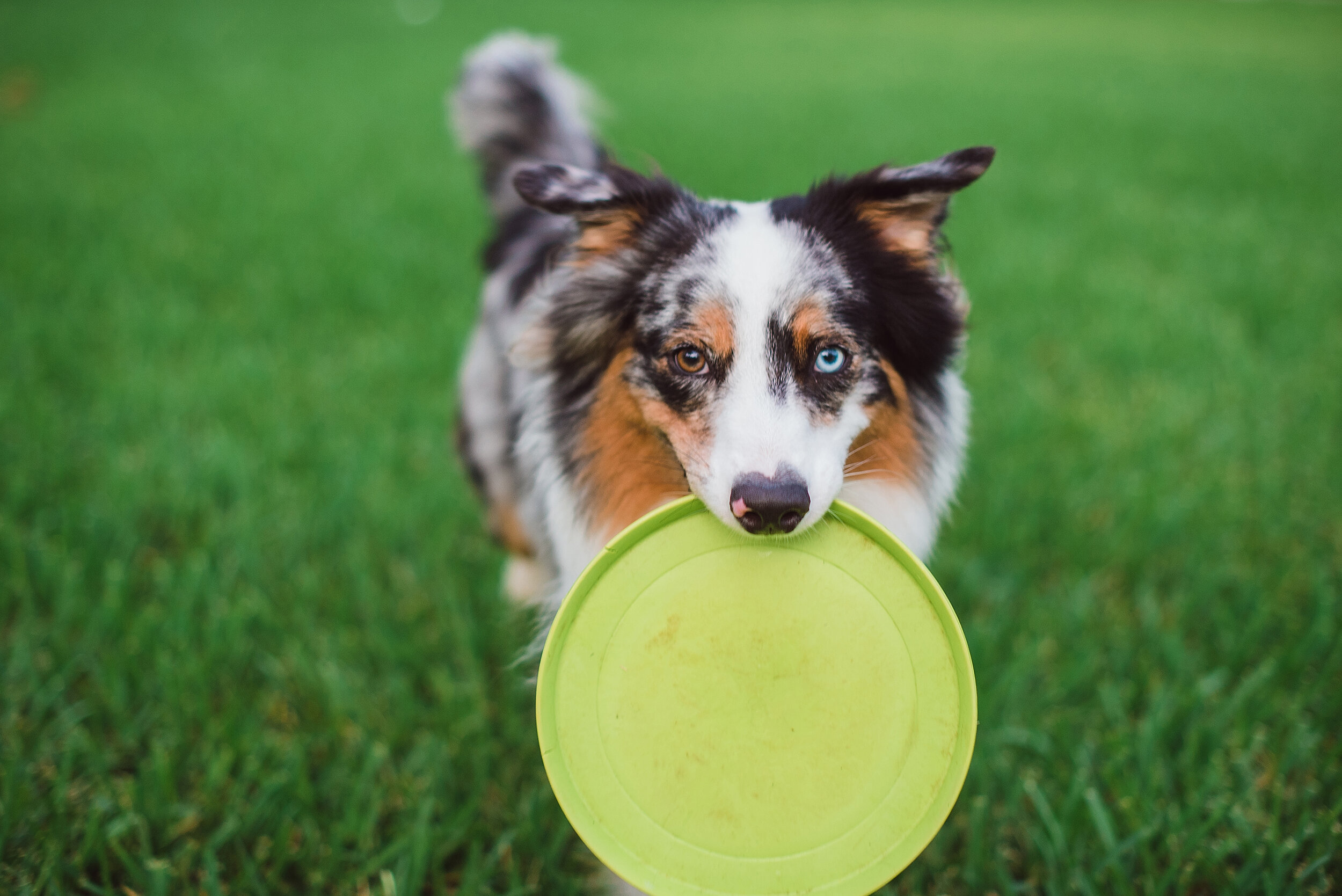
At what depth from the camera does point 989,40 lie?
742 inches

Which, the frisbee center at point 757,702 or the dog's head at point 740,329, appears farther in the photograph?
the dog's head at point 740,329

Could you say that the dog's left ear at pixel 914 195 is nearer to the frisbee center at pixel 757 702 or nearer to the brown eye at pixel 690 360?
the brown eye at pixel 690 360

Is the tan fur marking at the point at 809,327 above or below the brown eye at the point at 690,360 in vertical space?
above

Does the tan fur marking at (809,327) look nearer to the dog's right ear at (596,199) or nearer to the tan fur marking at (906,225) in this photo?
the tan fur marking at (906,225)

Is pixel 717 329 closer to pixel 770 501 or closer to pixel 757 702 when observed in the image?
pixel 770 501

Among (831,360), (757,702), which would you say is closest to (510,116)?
(831,360)

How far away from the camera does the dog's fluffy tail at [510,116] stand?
3990 millimetres

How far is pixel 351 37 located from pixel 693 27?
793cm

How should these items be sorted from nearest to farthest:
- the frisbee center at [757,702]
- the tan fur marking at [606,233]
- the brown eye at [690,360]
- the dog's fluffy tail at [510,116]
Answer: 1. the frisbee center at [757,702]
2. the brown eye at [690,360]
3. the tan fur marking at [606,233]
4. the dog's fluffy tail at [510,116]

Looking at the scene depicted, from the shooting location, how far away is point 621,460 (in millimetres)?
2373

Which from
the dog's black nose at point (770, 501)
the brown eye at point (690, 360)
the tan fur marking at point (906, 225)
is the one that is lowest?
the dog's black nose at point (770, 501)

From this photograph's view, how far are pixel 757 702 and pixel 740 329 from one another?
35.2 inches

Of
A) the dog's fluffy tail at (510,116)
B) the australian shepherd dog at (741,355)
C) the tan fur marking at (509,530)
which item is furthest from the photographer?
the dog's fluffy tail at (510,116)

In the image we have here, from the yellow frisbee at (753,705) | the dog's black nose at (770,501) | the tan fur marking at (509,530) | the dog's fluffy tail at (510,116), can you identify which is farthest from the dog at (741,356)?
the dog's fluffy tail at (510,116)
